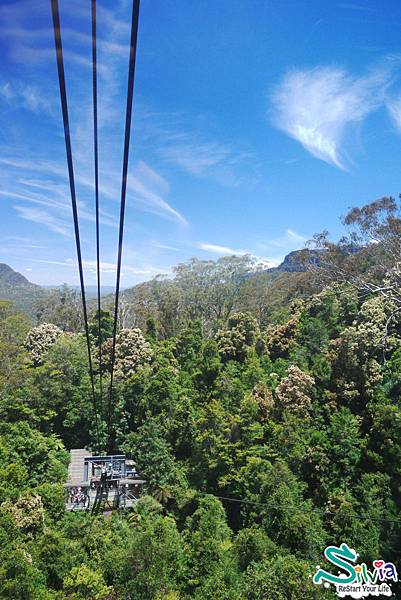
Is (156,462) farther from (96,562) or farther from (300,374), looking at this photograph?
(300,374)

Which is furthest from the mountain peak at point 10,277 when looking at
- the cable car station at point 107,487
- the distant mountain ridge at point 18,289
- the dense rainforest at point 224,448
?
the cable car station at point 107,487

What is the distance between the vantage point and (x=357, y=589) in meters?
9.90

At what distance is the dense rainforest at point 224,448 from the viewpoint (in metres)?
10.4

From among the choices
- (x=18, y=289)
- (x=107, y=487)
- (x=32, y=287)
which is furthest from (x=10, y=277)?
(x=107, y=487)

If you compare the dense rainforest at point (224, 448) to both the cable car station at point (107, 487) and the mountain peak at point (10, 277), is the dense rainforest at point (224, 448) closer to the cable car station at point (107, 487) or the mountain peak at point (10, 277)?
the cable car station at point (107, 487)

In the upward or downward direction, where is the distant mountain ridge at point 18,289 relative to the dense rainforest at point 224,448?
upward

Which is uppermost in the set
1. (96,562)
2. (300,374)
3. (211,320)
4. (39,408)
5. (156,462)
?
(211,320)

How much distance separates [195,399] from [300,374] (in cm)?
580

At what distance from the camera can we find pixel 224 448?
53.1 feet

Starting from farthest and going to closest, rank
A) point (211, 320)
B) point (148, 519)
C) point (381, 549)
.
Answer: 1. point (211, 320)
2. point (148, 519)
3. point (381, 549)

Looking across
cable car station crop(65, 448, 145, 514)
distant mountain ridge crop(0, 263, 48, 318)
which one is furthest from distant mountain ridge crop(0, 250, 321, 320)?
cable car station crop(65, 448, 145, 514)

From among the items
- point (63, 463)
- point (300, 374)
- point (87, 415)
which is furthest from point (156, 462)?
point (300, 374)

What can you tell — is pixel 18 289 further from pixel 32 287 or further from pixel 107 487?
pixel 107 487

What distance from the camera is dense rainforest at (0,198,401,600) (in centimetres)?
1041
